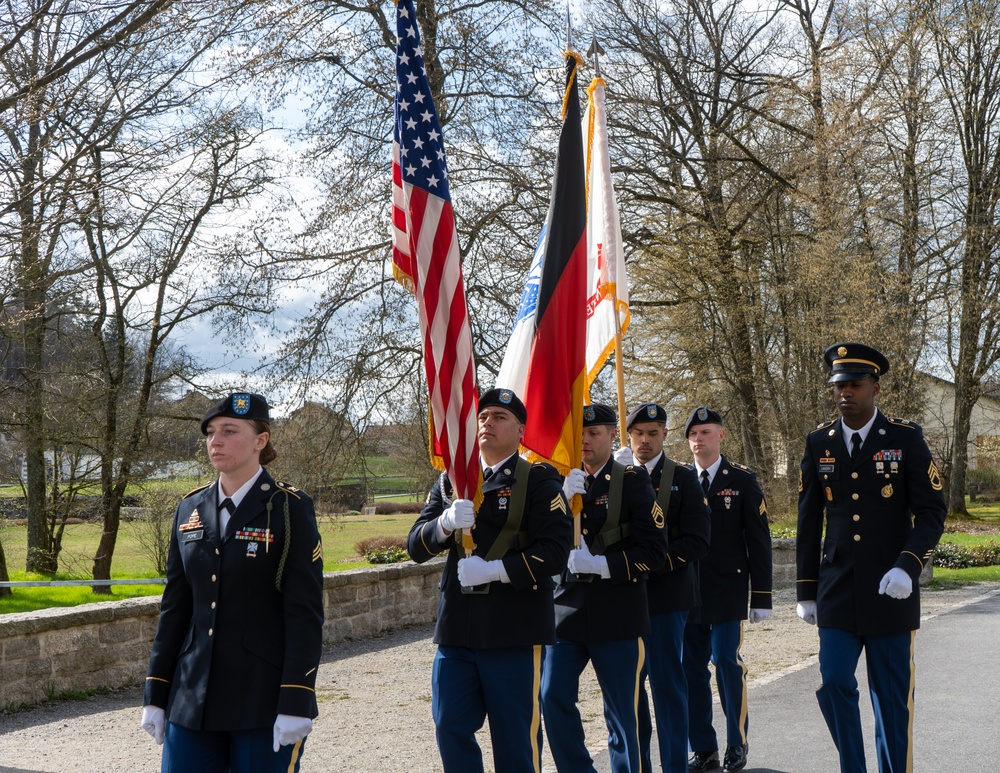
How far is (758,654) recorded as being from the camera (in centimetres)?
1038

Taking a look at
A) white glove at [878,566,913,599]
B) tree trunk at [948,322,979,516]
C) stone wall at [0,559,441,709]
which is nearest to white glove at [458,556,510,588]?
white glove at [878,566,913,599]

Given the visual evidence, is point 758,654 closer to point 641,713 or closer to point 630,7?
point 641,713

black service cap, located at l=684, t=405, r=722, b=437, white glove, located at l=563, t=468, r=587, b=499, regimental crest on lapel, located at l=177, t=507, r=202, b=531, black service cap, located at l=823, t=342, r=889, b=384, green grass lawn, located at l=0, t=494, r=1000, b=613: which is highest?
black service cap, located at l=823, t=342, r=889, b=384

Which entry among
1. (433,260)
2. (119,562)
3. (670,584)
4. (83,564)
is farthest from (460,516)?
Result: (119,562)

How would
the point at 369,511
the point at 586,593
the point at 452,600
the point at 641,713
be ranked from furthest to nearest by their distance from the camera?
the point at 369,511, the point at 641,713, the point at 586,593, the point at 452,600

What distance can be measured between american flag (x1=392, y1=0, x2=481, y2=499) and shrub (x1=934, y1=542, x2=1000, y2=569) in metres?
17.3

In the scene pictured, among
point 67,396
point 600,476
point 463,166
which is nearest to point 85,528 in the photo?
point 67,396

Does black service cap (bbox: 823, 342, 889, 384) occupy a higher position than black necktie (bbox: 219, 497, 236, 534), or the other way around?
black service cap (bbox: 823, 342, 889, 384)

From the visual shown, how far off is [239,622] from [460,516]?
3.55ft

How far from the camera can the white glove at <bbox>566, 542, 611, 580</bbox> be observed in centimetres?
524

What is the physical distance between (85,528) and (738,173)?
15.8 m

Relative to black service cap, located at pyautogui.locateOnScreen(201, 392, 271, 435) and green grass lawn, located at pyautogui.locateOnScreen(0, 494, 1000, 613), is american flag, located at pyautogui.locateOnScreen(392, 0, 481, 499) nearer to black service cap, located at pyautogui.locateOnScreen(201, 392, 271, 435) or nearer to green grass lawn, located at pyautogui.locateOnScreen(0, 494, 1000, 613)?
black service cap, located at pyautogui.locateOnScreen(201, 392, 271, 435)

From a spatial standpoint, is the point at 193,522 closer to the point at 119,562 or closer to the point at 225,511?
the point at 225,511

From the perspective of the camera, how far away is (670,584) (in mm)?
6027
